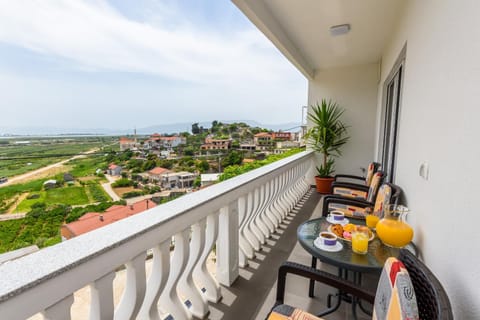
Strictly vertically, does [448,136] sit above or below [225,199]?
above

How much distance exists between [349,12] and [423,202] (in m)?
2.50

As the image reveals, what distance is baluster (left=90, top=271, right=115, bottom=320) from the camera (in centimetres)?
84

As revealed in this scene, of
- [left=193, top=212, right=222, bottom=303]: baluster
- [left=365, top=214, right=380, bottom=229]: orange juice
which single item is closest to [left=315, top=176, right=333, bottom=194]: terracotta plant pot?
[left=365, top=214, right=380, bottom=229]: orange juice

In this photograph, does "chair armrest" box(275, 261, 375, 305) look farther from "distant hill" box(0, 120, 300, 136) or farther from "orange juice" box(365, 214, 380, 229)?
"distant hill" box(0, 120, 300, 136)

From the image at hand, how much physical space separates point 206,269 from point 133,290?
76cm

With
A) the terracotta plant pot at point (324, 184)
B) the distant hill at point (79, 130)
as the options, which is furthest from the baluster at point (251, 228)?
the terracotta plant pot at point (324, 184)

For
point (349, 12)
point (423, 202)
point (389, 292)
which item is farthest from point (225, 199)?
point (349, 12)

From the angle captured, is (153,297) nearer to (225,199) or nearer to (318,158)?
(225,199)

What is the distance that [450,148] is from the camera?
1.00 m

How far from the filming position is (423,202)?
135 cm

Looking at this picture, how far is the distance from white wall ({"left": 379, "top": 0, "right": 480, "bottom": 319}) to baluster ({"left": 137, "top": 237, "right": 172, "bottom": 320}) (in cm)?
120

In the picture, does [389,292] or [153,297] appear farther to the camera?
[153,297]

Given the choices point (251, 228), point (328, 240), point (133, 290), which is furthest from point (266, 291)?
point (133, 290)

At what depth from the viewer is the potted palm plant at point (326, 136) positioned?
4.88 m
